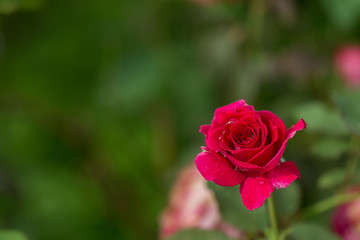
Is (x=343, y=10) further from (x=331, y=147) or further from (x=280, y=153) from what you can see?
(x=280, y=153)

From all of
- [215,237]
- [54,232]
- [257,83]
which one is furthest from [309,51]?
[54,232]

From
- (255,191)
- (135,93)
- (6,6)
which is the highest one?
(135,93)

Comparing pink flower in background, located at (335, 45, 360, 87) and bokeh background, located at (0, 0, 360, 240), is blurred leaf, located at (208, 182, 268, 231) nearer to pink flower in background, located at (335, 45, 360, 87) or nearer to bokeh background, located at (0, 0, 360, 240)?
bokeh background, located at (0, 0, 360, 240)

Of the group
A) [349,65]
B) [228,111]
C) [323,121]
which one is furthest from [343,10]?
[228,111]

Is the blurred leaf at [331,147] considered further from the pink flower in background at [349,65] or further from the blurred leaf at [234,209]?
the pink flower in background at [349,65]

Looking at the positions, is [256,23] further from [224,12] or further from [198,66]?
[198,66]
